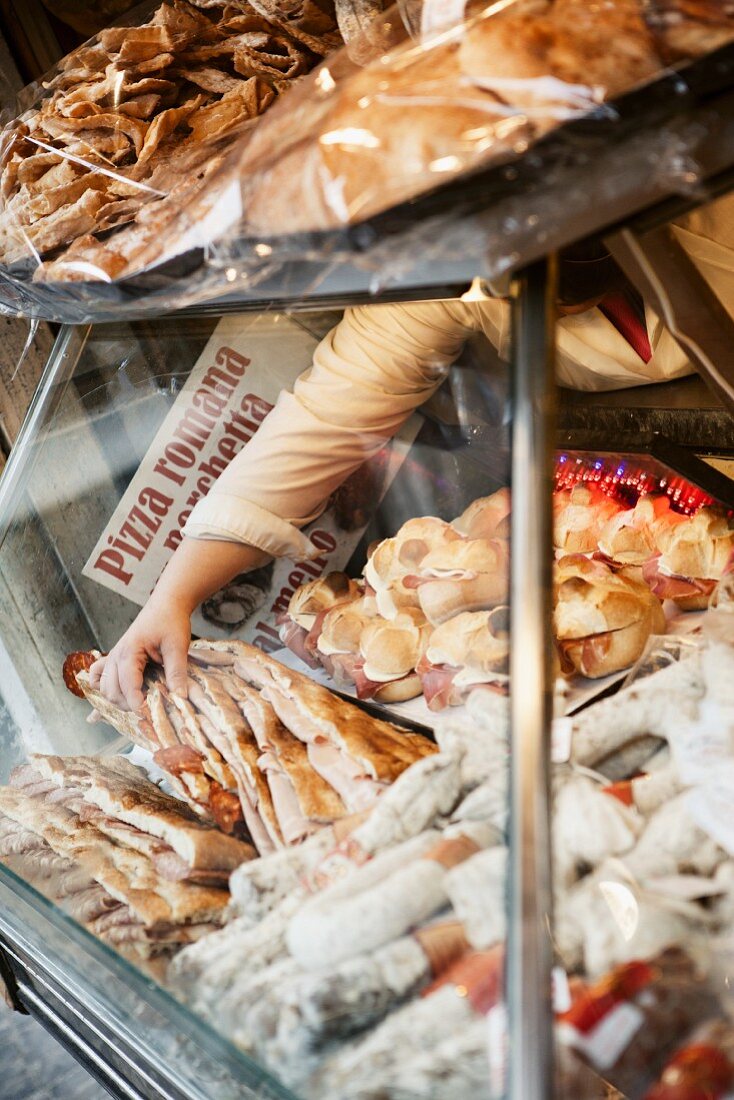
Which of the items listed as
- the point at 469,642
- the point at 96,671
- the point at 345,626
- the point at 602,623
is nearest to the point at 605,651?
the point at 602,623

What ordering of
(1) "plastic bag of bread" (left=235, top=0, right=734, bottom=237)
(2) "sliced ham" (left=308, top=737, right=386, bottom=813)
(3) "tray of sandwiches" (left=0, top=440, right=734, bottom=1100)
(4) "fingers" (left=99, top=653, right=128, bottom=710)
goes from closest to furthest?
1. (1) "plastic bag of bread" (left=235, top=0, right=734, bottom=237)
2. (3) "tray of sandwiches" (left=0, top=440, right=734, bottom=1100)
3. (2) "sliced ham" (left=308, top=737, right=386, bottom=813)
4. (4) "fingers" (left=99, top=653, right=128, bottom=710)

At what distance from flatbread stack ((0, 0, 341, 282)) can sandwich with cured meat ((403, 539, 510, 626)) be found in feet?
2.01

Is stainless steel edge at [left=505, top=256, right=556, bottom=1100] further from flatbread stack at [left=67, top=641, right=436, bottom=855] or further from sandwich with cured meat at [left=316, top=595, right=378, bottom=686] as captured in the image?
sandwich with cured meat at [left=316, top=595, right=378, bottom=686]

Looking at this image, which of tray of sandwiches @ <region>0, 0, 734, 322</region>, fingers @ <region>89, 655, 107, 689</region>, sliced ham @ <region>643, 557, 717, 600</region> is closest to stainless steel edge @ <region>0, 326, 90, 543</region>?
tray of sandwiches @ <region>0, 0, 734, 322</region>

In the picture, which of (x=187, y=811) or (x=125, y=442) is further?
(x=125, y=442)

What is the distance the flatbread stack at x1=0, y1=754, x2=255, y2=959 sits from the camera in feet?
3.52

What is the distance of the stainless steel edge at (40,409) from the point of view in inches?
64.1

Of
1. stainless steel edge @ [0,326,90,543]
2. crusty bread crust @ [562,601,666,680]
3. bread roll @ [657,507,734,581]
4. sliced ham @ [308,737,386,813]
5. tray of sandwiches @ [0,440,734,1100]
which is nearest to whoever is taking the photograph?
tray of sandwiches @ [0,440,734,1100]

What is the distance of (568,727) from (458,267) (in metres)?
0.50

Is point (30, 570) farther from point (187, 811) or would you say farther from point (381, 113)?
point (381, 113)

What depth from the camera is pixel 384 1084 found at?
787mm

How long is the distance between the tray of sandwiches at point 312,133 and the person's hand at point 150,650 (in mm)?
471

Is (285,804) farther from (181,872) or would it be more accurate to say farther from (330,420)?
(330,420)

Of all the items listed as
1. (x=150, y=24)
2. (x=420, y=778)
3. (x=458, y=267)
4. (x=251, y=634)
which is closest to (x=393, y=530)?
(x=251, y=634)
